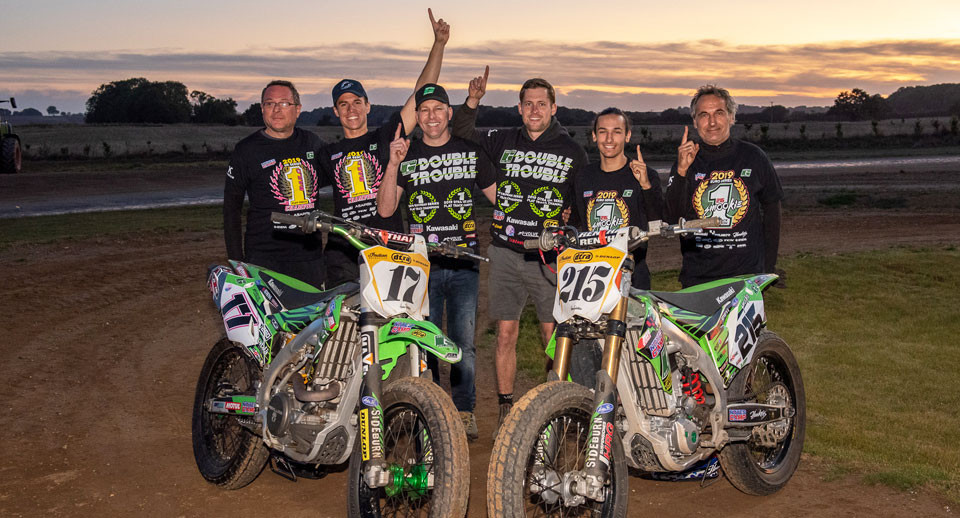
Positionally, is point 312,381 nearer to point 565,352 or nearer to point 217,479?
point 217,479

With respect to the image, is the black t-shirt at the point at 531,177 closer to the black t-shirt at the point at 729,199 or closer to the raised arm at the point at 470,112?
the raised arm at the point at 470,112

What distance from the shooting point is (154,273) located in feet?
46.8

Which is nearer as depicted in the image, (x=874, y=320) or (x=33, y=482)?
(x=33, y=482)

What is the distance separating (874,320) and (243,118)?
9462 cm

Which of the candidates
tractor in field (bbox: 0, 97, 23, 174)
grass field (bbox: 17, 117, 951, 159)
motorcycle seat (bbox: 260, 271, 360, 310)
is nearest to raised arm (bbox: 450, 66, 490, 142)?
motorcycle seat (bbox: 260, 271, 360, 310)

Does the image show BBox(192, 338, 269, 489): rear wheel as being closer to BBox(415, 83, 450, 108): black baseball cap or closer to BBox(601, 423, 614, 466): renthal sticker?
BBox(415, 83, 450, 108): black baseball cap

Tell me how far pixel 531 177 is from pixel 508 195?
0.68 feet

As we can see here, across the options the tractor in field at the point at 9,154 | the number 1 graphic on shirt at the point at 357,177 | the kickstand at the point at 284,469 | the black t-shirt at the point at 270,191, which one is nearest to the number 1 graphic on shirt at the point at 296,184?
the black t-shirt at the point at 270,191

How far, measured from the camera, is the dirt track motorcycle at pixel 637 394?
448 cm

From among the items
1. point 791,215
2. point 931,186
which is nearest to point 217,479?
point 791,215

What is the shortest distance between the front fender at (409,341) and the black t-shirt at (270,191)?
214 cm

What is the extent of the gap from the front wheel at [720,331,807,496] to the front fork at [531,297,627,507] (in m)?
1.38

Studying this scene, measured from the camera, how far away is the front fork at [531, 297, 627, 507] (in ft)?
14.6

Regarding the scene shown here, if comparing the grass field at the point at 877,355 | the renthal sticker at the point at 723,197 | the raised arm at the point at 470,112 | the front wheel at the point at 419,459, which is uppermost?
the raised arm at the point at 470,112
